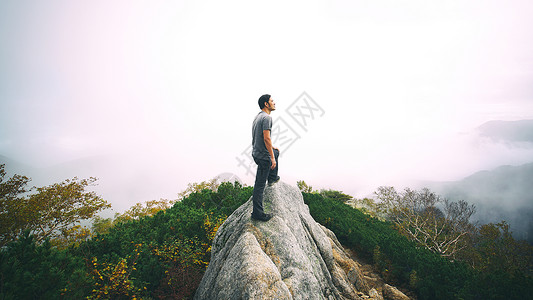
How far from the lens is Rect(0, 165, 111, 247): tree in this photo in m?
13.3

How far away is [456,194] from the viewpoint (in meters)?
127

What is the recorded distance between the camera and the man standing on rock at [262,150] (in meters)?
5.12

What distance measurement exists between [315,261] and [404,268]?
16.3 feet

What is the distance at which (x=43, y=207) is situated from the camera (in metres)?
15.0

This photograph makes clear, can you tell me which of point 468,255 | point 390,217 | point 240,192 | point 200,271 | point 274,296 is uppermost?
point 240,192

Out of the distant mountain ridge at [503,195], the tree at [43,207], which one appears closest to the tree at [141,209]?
the tree at [43,207]

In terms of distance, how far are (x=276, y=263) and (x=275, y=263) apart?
2 cm

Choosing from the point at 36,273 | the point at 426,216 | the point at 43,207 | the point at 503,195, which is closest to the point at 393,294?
the point at 36,273

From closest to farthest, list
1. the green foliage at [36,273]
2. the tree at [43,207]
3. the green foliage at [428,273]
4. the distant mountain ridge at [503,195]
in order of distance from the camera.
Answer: the green foliage at [36,273] < the green foliage at [428,273] < the tree at [43,207] < the distant mountain ridge at [503,195]

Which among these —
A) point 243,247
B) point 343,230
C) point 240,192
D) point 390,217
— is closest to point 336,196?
point 390,217

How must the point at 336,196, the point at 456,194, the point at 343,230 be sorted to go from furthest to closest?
1. the point at 456,194
2. the point at 336,196
3. the point at 343,230

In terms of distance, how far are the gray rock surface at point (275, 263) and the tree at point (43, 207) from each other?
1395cm

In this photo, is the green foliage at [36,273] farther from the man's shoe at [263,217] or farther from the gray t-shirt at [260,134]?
the gray t-shirt at [260,134]

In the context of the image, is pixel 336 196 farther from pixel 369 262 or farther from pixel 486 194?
pixel 486 194
